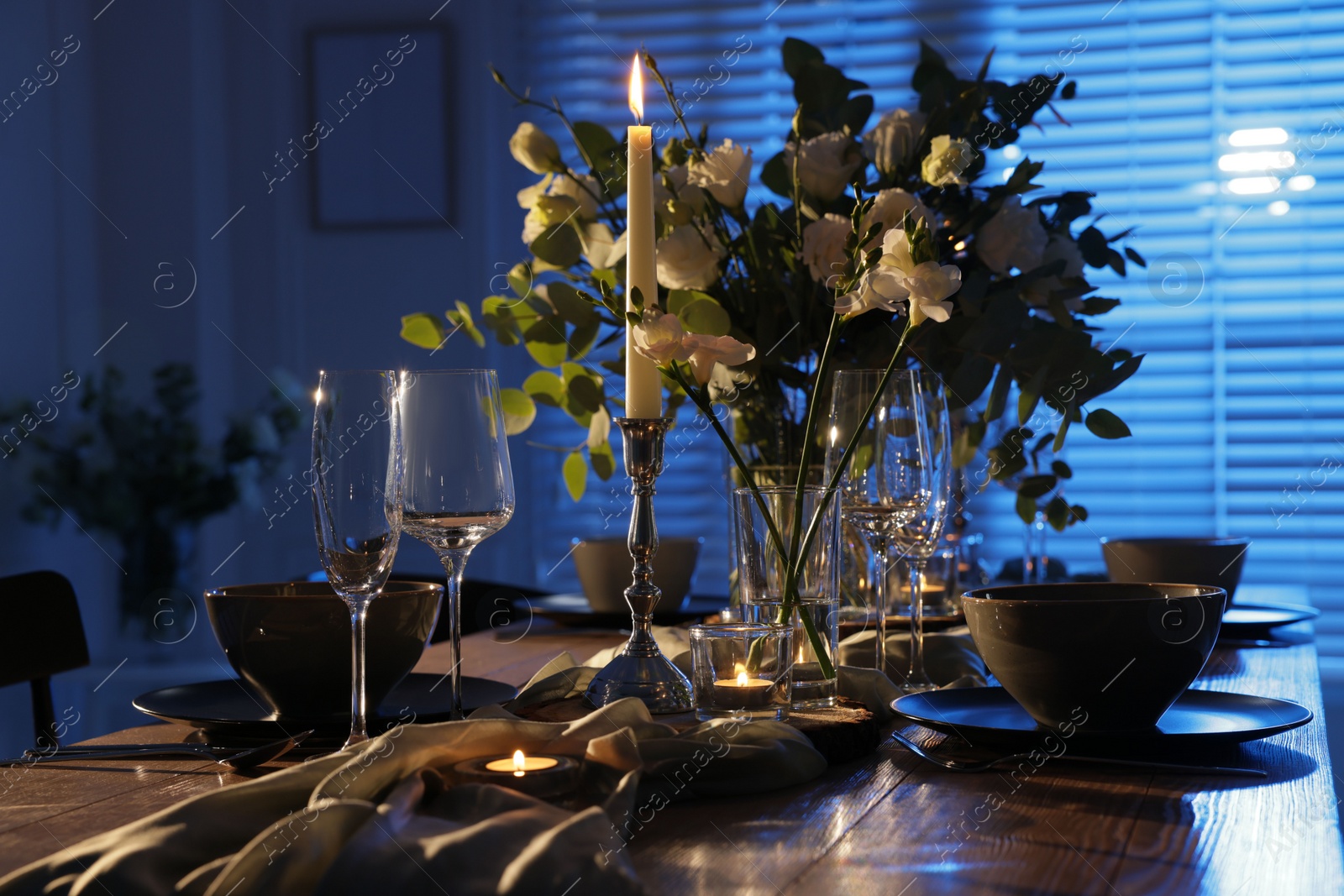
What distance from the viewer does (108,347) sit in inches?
118

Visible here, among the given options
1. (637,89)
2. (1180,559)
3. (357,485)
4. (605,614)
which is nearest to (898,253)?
(637,89)

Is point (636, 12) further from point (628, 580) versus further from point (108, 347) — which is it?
point (628, 580)

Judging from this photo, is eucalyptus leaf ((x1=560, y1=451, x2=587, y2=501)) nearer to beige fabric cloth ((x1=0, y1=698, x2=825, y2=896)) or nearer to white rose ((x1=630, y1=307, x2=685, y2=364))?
white rose ((x1=630, y1=307, x2=685, y2=364))

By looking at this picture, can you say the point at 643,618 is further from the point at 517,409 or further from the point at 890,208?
the point at 517,409

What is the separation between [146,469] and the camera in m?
2.87

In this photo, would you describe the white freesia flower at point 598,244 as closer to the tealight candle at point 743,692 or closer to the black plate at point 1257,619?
the tealight candle at point 743,692

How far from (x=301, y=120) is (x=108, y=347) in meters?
0.75

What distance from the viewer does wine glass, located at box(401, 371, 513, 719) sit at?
29.1 inches

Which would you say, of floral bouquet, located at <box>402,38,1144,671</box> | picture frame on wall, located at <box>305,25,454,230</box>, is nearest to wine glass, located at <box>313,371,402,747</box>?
floral bouquet, located at <box>402,38,1144,671</box>

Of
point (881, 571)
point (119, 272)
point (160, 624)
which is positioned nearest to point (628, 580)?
point (881, 571)

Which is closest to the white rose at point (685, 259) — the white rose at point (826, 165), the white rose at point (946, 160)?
the white rose at point (826, 165)

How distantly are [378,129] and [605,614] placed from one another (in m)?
2.10

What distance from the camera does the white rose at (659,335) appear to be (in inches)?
29.9

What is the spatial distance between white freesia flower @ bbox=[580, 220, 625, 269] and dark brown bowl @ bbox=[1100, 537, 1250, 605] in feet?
1.92
